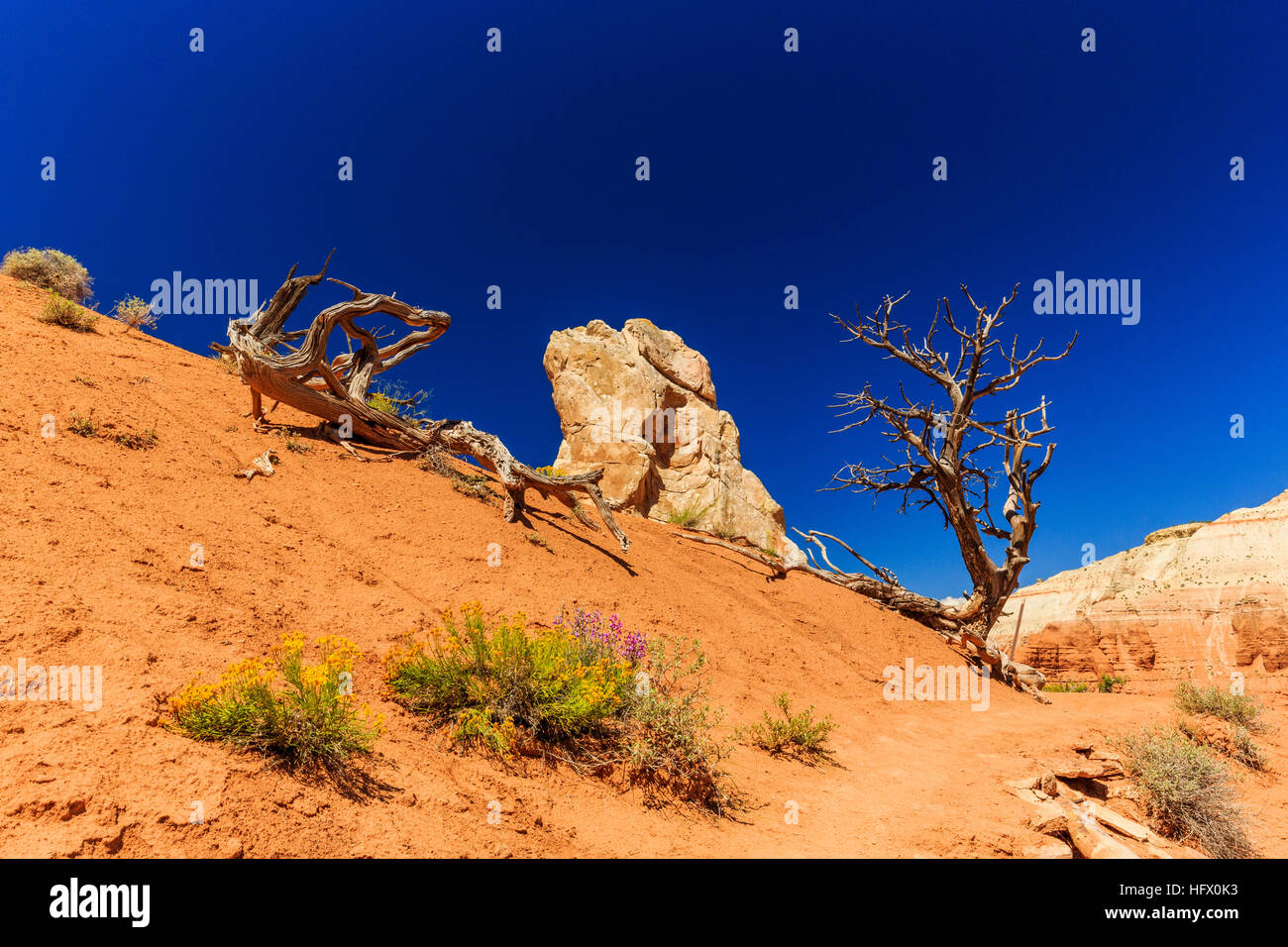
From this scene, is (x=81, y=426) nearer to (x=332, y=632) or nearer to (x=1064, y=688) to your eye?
(x=332, y=632)

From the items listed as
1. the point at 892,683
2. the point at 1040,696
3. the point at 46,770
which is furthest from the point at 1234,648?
the point at 46,770

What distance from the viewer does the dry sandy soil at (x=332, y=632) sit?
8.45 feet

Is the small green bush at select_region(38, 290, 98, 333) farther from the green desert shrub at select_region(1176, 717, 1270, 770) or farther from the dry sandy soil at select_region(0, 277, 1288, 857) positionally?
the green desert shrub at select_region(1176, 717, 1270, 770)

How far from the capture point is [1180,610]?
22906 millimetres

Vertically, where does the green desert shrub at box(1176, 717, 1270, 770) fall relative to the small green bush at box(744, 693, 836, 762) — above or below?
below

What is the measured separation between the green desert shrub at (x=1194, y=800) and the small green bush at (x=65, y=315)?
49.2ft

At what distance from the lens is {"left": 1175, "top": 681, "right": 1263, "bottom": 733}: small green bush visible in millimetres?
8422

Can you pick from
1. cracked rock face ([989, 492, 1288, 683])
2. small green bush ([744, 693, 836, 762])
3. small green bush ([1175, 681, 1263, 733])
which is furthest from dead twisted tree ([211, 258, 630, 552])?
cracked rock face ([989, 492, 1288, 683])

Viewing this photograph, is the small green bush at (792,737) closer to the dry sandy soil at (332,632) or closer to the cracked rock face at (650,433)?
the dry sandy soil at (332,632)

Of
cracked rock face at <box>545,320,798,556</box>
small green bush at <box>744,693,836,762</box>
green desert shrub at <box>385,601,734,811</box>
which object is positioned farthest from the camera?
cracked rock face at <box>545,320,798,556</box>

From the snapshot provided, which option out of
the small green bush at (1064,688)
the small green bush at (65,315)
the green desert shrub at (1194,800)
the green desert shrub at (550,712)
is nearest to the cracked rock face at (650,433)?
the small green bush at (1064,688)

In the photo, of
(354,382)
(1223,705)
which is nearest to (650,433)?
(354,382)

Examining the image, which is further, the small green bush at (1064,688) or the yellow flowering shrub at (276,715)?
the small green bush at (1064,688)

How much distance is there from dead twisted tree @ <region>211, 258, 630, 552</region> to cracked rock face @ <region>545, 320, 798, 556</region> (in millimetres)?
10739
